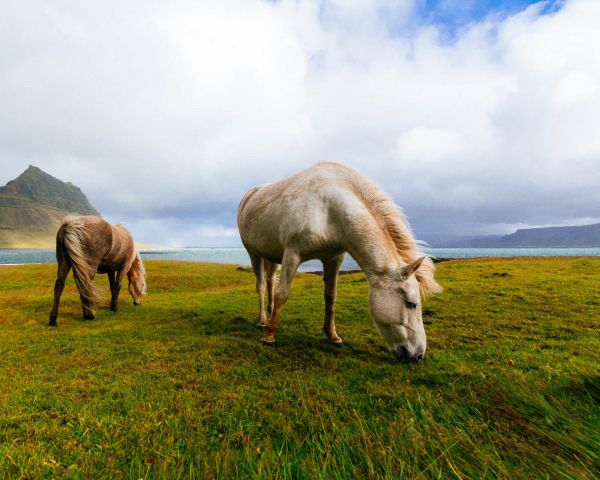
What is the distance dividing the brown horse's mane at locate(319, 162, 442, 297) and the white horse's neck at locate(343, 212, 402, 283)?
13cm

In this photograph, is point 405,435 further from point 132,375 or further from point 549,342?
point 549,342

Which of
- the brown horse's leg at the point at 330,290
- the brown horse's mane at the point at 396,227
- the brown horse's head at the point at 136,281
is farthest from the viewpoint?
the brown horse's head at the point at 136,281

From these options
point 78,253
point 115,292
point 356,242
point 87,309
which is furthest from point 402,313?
point 115,292

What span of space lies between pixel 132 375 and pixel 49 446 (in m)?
1.64

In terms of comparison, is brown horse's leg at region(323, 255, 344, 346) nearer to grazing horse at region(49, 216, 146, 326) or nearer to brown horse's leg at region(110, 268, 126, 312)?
grazing horse at region(49, 216, 146, 326)

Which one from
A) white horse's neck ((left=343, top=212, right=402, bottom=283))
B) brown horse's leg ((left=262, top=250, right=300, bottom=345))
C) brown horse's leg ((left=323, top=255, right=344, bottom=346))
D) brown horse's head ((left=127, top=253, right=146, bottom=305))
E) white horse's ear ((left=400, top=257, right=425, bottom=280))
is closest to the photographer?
white horse's ear ((left=400, top=257, right=425, bottom=280))

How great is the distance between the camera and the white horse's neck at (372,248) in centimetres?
466

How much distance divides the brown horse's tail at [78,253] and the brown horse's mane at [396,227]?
284 inches

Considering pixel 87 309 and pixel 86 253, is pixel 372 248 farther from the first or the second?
pixel 87 309

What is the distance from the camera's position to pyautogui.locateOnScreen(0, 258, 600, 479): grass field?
1.83 m

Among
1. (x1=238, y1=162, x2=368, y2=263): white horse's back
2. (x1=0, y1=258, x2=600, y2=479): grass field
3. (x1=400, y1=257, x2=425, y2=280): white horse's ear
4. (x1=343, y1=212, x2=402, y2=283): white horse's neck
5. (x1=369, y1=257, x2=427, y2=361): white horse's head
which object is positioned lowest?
(x1=0, y1=258, x2=600, y2=479): grass field

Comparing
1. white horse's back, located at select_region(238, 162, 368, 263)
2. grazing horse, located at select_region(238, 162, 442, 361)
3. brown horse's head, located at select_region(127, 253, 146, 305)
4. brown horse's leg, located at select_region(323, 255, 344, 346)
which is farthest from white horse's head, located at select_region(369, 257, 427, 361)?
brown horse's head, located at select_region(127, 253, 146, 305)

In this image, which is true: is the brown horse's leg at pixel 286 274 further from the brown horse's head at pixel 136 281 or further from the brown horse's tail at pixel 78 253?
the brown horse's head at pixel 136 281

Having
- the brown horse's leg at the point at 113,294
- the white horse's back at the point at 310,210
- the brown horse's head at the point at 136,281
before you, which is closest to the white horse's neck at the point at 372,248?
the white horse's back at the point at 310,210
